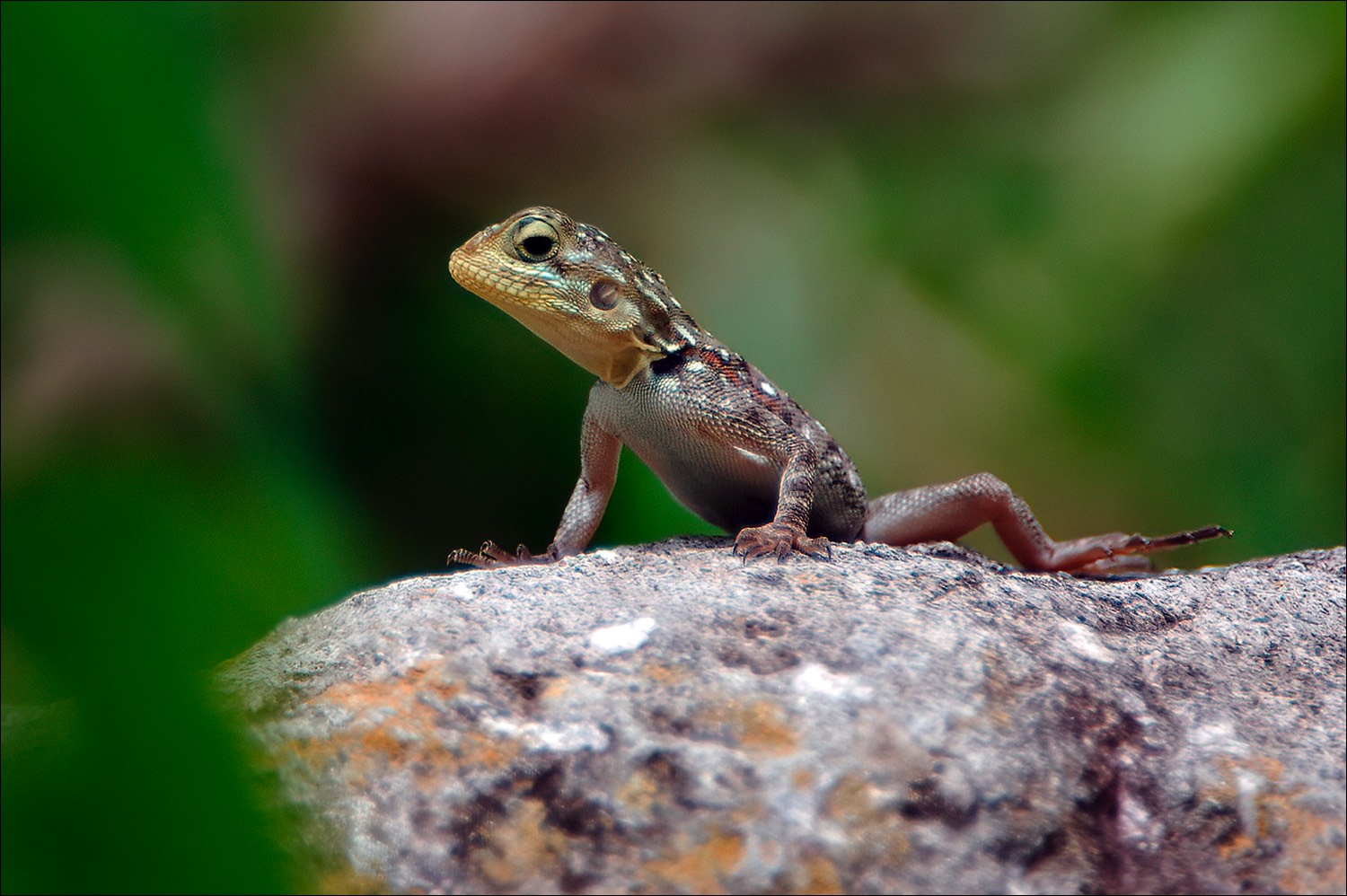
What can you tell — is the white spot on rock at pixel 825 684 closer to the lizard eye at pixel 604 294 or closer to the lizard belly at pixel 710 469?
the lizard belly at pixel 710 469

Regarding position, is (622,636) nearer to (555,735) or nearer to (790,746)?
(555,735)

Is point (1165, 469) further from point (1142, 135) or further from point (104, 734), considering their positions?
point (104, 734)

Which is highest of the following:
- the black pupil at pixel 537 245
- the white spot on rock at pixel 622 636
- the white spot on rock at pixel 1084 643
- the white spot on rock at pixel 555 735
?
the black pupil at pixel 537 245

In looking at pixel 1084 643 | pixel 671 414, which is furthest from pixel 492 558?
pixel 1084 643

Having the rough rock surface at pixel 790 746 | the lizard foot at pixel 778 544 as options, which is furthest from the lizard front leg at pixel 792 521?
the rough rock surface at pixel 790 746

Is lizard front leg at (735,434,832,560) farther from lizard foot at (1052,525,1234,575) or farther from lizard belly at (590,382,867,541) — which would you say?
lizard foot at (1052,525,1234,575)

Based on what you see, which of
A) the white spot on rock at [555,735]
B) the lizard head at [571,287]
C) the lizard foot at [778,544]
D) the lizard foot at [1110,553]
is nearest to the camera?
the white spot on rock at [555,735]

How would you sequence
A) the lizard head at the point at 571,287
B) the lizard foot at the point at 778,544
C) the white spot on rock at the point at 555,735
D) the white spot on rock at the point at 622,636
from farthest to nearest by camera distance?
the lizard head at the point at 571,287
the lizard foot at the point at 778,544
the white spot on rock at the point at 622,636
the white spot on rock at the point at 555,735
